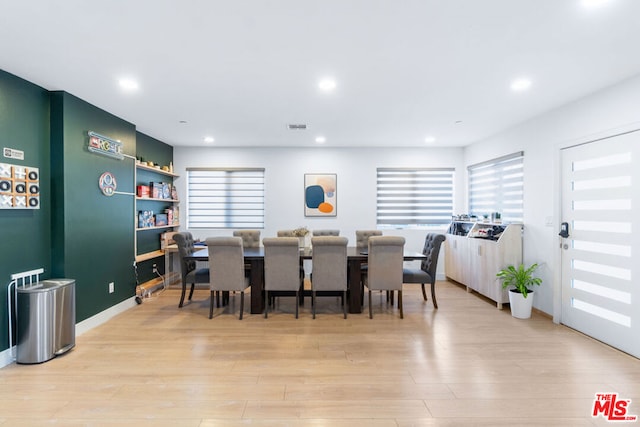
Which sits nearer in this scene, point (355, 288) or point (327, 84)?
point (327, 84)

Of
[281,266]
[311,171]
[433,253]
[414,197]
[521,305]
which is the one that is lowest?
[521,305]

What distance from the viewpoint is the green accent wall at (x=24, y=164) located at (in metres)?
2.63

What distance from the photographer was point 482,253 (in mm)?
4480

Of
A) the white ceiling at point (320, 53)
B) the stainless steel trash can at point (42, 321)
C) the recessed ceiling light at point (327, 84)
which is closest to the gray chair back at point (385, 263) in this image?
the white ceiling at point (320, 53)

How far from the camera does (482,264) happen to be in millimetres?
4488

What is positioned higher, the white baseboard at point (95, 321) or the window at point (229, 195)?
the window at point (229, 195)

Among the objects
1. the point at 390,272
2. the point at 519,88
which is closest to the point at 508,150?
the point at 519,88

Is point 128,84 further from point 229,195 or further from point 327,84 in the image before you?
point 229,195

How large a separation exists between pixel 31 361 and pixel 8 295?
616 mm

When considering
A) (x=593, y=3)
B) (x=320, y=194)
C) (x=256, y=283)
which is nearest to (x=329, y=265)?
(x=256, y=283)

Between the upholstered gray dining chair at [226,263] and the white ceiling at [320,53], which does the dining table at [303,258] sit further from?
the white ceiling at [320,53]

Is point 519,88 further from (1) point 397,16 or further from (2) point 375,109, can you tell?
(1) point 397,16

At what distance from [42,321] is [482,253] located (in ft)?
17.2

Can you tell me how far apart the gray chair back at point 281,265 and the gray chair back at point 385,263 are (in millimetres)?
915
